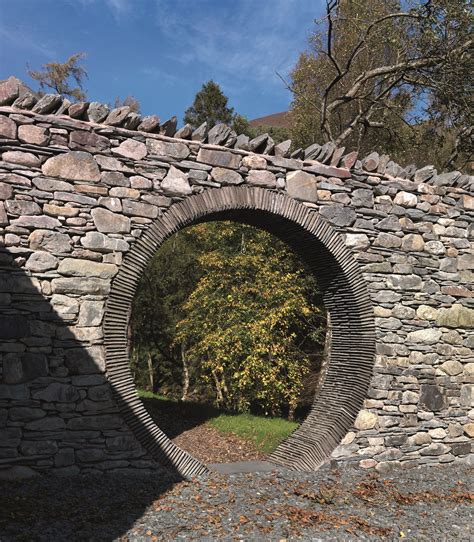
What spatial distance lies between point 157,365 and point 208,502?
1335 centimetres

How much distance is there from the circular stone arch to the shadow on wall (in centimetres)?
15

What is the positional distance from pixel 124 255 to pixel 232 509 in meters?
2.23

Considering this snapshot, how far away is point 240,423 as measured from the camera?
8.52 m

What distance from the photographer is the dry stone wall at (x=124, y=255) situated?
4172mm

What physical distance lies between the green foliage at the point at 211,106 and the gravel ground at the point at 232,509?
48.9 feet

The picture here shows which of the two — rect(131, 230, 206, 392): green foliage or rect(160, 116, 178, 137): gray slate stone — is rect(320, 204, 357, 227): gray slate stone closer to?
A: rect(160, 116, 178, 137): gray slate stone

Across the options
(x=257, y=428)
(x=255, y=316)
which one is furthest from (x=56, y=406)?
(x=255, y=316)

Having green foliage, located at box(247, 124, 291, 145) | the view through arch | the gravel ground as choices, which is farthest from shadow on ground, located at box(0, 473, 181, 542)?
green foliage, located at box(247, 124, 291, 145)

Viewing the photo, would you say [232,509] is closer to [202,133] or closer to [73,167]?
[73,167]

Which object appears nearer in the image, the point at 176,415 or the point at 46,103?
the point at 46,103

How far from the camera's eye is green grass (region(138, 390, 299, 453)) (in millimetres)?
A: 7671

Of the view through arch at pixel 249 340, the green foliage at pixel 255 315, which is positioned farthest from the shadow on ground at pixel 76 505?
the green foliage at pixel 255 315

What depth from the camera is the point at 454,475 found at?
17.4 feet

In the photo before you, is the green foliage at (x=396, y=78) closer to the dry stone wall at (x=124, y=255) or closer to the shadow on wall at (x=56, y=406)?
the dry stone wall at (x=124, y=255)
